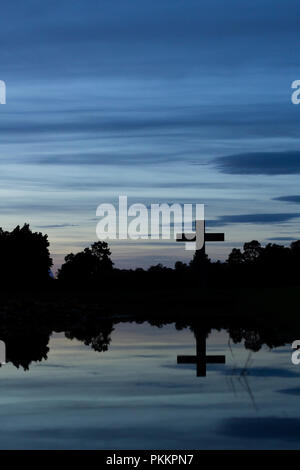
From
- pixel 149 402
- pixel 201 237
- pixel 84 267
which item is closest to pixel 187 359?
pixel 149 402

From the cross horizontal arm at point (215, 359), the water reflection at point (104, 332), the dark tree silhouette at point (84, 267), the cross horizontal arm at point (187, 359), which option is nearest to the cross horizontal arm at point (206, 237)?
the water reflection at point (104, 332)

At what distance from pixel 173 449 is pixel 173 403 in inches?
138

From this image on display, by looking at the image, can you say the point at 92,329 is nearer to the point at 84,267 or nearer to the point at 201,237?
the point at 201,237

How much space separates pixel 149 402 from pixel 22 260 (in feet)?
266

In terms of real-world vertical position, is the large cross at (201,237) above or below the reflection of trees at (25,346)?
above

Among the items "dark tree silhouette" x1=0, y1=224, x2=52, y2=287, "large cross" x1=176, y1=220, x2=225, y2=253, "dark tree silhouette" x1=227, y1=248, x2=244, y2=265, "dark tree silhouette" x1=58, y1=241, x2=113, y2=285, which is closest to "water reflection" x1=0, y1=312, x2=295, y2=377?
"large cross" x1=176, y1=220, x2=225, y2=253

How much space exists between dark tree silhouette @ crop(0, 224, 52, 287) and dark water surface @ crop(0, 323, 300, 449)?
2768 inches

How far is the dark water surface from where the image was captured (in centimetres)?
1097

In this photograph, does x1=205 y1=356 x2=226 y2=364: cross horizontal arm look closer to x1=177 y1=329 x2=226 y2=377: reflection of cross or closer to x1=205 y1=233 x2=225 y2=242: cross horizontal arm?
x1=177 y1=329 x2=226 y2=377: reflection of cross

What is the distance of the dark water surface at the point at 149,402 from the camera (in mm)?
10969

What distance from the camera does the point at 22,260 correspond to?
94000 millimetres

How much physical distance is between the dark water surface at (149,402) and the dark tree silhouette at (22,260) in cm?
7031

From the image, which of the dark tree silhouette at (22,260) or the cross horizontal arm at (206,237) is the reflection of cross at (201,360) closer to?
the cross horizontal arm at (206,237)

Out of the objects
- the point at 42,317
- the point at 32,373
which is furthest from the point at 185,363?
the point at 42,317
